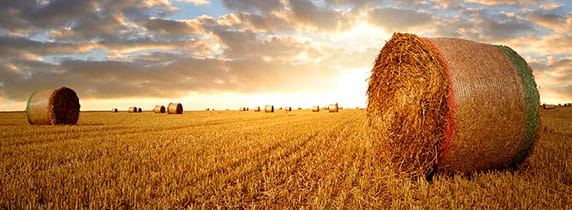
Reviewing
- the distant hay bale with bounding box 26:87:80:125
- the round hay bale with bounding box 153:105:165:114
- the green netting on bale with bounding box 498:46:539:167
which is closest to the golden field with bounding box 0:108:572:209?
the green netting on bale with bounding box 498:46:539:167

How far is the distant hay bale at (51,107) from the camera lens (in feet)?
47.2

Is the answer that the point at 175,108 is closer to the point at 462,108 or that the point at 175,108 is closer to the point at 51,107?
the point at 51,107

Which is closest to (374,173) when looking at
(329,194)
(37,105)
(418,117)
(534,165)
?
(418,117)

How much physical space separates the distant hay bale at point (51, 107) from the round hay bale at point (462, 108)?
16361 mm

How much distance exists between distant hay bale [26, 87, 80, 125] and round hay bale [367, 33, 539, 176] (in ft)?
53.7

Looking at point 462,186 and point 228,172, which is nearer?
point 462,186

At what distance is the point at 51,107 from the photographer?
47.3 feet

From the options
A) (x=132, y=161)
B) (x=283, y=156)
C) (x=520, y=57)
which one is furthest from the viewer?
(x=283, y=156)

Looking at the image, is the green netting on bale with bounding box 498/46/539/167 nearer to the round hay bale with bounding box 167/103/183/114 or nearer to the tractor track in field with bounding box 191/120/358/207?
the tractor track in field with bounding box 191/120/358/207

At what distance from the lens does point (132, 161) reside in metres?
5.57

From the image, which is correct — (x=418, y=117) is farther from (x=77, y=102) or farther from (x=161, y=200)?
(x=77, y=102)

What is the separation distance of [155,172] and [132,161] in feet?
3.92

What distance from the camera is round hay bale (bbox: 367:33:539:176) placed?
13.5ft

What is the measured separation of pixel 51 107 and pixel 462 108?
1735 centimetres
